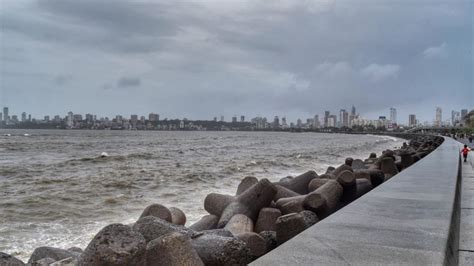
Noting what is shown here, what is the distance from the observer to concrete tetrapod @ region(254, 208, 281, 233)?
287 inches

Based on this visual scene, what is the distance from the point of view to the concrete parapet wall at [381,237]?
10.4 feet

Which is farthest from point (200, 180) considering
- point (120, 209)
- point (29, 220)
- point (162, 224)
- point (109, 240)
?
point (109, 240)

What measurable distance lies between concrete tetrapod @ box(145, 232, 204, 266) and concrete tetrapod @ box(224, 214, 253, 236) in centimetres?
334

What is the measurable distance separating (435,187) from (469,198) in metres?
1.45

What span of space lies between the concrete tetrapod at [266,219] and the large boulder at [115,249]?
3.80m

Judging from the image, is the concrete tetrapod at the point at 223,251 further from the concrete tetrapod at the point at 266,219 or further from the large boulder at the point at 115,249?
the concrete tetrapod at the point at 266,219

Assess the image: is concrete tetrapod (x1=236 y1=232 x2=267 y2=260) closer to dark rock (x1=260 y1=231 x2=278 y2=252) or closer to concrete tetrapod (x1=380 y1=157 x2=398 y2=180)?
dark rock (x1=260 y1=231 x2=278 y2=252)

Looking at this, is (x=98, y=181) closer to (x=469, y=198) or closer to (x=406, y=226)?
(x=469, y=198)

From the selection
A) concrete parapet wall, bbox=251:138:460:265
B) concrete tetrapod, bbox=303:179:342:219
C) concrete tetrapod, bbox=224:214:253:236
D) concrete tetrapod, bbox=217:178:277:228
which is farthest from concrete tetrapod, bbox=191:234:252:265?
concrete tetrapod, bbox=217:178:277:228

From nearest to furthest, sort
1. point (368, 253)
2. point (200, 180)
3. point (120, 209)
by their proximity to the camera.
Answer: point (368, 253) → point (120, 209) → point (200, 180)

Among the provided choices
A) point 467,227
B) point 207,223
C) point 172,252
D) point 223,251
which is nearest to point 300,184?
point 207,223

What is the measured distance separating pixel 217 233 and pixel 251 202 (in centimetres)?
344

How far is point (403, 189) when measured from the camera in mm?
6801

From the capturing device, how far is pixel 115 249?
354 centimetres
